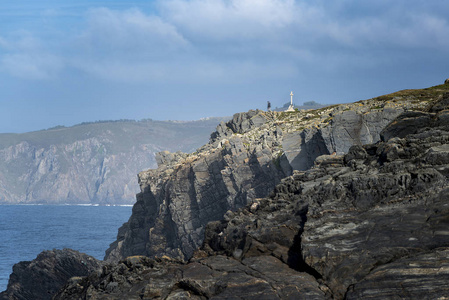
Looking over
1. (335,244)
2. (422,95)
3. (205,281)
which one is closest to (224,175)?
(422,95)

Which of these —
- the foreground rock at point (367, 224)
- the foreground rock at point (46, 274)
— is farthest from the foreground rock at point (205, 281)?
the foreground rock at point (46, 274)

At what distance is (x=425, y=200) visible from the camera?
101 ft

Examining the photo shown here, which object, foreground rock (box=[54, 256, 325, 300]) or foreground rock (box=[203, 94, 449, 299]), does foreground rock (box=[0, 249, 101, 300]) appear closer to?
foreground rock (box=[54, 256, 325, 300])

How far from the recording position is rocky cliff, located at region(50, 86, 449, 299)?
28.0m

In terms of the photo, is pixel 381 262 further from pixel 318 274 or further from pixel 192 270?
pixel 192 270

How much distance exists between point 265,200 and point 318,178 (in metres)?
4.04

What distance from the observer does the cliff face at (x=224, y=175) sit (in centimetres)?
8227

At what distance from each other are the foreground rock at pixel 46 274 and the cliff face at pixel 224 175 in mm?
25424

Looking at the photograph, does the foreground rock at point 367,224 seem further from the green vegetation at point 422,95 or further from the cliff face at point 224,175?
the green vegetation at point 422,95

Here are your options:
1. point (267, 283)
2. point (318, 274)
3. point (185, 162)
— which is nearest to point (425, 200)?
point (318, 274)

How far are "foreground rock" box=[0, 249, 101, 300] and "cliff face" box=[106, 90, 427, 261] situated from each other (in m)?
25.4

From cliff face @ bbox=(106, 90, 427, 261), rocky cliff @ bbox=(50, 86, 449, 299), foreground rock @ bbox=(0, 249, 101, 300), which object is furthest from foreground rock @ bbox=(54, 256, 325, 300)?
cliff face @ bbox=(106, 90, 427, 261)

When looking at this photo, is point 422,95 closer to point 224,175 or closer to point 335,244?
point 224,175

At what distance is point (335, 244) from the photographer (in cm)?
3033
